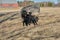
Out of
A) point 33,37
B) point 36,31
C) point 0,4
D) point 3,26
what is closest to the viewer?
point 33,37

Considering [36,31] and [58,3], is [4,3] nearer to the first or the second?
[58,3]

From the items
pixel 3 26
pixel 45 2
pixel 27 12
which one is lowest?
pixel 45 2

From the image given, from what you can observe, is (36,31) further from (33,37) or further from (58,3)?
(58,3)

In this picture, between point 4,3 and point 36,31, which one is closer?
point 36,31

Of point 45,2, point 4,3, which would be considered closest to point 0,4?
point 4,3

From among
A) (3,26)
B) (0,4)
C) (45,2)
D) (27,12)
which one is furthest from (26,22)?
(45,2)

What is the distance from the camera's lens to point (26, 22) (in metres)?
12.0

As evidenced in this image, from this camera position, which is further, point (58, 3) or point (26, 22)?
point (58, 3)

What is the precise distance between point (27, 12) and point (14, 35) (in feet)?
5.14

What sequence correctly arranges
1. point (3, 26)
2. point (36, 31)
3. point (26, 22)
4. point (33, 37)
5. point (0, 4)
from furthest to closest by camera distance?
point (0, 4) < point (3, 26) < point (26, 22) < point (36, 31) < point (33, 37)

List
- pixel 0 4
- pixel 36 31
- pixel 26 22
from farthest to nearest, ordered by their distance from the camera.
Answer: pixel 0 4
pixel 26 22
pixel 36 31

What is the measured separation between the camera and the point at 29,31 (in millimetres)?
11242

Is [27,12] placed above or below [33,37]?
above

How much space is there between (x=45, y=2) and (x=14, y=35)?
3469 centimetres
